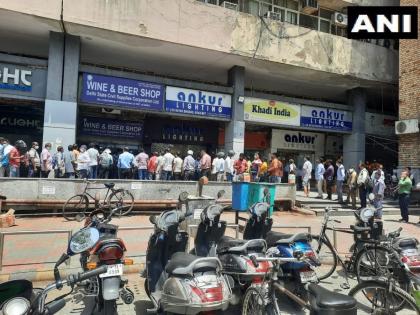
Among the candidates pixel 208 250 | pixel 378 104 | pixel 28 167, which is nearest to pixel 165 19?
pixel 28 167

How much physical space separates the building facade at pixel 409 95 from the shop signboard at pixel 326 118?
3.34 m

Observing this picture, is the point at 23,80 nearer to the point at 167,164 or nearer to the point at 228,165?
the point at 167,164

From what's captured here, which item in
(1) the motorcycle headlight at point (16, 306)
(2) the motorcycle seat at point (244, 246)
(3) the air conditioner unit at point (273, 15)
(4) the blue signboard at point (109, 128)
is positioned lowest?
(1) the motorcycle headlight at point (16, 306)

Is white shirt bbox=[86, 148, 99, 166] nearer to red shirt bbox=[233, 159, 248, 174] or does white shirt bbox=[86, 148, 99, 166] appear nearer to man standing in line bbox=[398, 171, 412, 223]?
red shirt bbox=[233, 159, 248, 174]

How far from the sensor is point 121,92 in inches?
621

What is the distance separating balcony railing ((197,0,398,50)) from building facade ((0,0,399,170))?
5 cm

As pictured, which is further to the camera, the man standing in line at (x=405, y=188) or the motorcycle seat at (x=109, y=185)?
the man standing in line at (x=405, y=188)

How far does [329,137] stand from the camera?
24078mm

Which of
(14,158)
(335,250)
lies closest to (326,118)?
(14,158)

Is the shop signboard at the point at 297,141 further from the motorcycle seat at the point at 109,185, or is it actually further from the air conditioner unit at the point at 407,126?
the motorcycle seat at the point at 109,185

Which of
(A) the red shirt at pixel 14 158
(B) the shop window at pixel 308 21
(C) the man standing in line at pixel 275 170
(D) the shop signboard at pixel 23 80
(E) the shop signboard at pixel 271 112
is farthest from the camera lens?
(B) the shop window at pixel 308 21

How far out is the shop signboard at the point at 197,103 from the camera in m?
16.8

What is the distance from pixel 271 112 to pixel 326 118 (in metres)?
3.52

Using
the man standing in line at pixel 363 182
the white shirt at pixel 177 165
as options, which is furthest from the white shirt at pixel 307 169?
the white shirt at pixel 177 165
